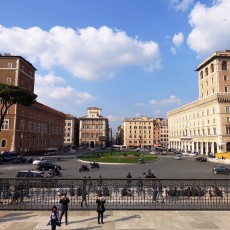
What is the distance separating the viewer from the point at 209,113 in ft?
233

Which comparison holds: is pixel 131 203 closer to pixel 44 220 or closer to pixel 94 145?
pixel 44 220

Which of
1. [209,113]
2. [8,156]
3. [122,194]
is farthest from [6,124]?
[209,113]

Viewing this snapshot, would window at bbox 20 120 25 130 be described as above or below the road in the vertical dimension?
above

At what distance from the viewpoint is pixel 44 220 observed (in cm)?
1467

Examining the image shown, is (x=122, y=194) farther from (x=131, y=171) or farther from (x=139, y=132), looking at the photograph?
(x=139, y=132)

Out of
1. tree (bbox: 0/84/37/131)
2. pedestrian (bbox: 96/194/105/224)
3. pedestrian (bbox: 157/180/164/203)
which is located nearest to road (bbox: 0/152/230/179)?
tree (bbox: 0/84/37/131)

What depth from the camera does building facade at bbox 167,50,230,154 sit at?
65438 mm

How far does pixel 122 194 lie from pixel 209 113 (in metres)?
59.5

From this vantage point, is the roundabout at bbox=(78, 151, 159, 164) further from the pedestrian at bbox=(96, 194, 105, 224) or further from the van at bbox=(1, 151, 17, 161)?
the pedestrian at bbox=(96, 194, 105, 224)

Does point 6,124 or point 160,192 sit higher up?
point 6,124

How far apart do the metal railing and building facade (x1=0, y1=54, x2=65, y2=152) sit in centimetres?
4675

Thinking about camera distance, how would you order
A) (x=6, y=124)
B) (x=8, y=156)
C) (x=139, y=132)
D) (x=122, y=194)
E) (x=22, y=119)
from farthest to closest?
(x=139, y=132), (x=22, y=119), (x=6, y=124), (x=8, y=156), (x=122, y=194)


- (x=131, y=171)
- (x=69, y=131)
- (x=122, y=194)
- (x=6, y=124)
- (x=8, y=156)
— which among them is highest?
(x=69, y=131)

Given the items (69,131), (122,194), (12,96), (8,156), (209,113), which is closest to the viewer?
(122,194)
